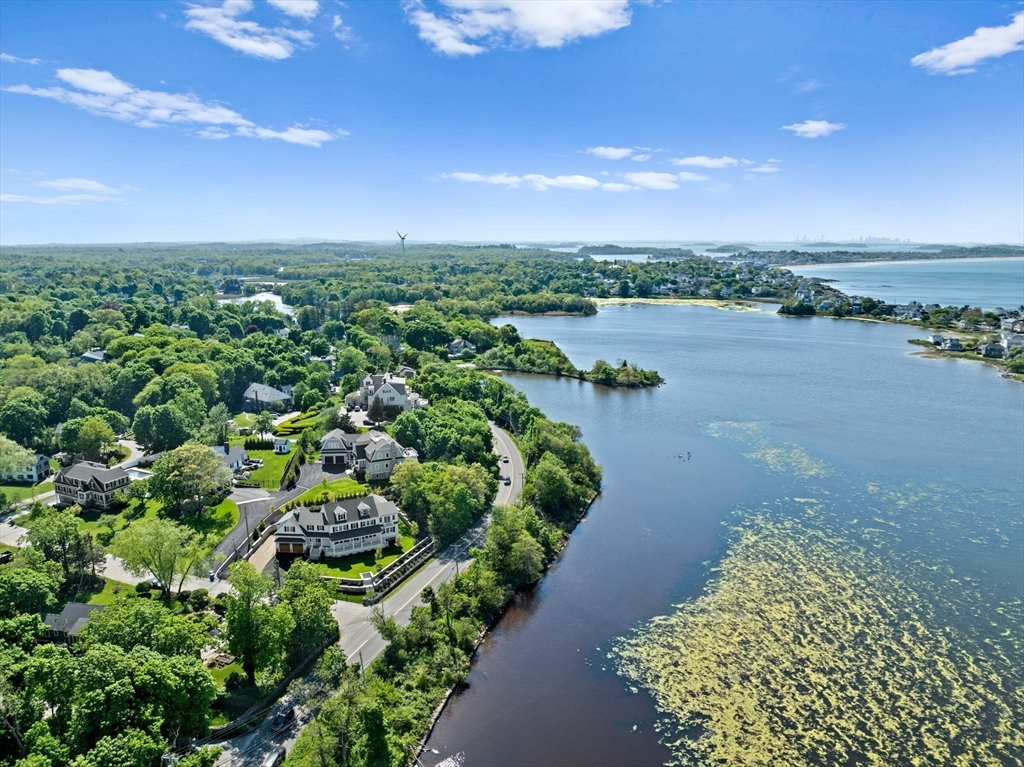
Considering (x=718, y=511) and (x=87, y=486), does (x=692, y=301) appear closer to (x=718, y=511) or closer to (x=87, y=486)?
(x=718, y=511)

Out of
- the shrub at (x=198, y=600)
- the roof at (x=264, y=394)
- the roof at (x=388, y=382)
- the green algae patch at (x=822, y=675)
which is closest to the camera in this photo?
the green algae patch at (x=822, y=675)

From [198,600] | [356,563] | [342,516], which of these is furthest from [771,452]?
[198,600]

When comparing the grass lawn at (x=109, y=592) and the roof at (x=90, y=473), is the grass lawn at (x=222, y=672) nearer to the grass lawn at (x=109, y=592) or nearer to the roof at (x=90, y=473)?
the grass lawn at (x=109, y=592)

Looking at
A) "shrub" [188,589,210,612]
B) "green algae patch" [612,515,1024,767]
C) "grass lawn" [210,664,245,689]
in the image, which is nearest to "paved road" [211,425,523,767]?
"grass lawn" [210,664,245,689]

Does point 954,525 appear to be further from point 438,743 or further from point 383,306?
point 383,306

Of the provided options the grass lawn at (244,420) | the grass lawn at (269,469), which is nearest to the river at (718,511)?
the grass lawn at (269,469)

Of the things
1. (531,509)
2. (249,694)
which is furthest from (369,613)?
(531,509)

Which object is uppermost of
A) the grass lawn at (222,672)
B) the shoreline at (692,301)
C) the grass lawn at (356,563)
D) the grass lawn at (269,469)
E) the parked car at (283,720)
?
the shoreline at (692,301)
